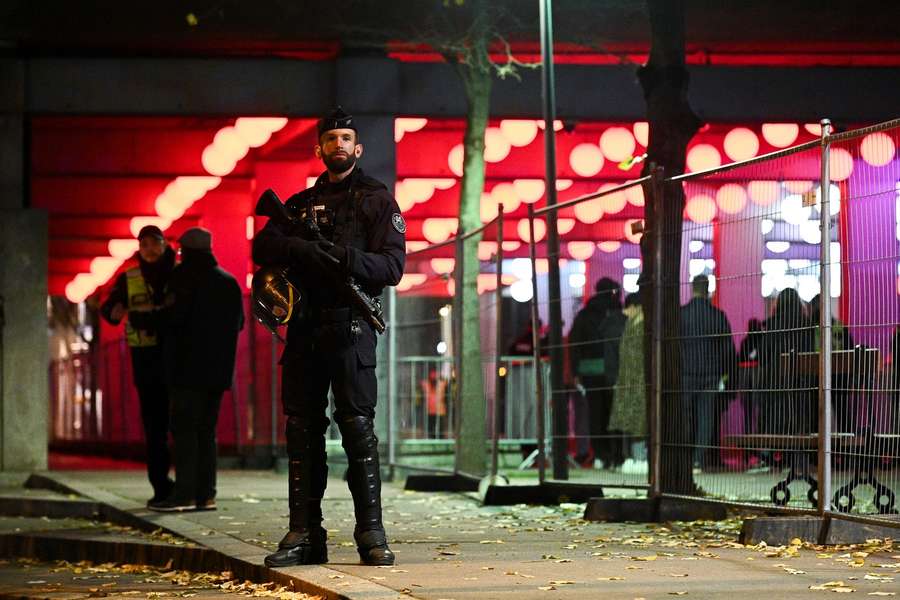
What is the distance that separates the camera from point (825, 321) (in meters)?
8.33

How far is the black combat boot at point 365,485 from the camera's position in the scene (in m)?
7.65

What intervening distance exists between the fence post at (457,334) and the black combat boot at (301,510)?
20.0 feet

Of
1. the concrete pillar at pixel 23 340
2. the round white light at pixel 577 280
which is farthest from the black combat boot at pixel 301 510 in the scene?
the concrete pillar at pixel 23 340

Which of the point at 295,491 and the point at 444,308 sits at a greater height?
the point at 444,308

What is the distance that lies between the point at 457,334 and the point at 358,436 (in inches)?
254

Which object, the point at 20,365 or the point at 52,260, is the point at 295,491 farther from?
the point at 52,260

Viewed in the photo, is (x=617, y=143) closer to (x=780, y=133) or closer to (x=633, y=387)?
(x=780, y=133)

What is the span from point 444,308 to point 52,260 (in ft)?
73.5

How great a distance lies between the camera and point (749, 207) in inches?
354

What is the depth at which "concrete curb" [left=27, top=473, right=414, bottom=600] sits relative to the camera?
21.8ft

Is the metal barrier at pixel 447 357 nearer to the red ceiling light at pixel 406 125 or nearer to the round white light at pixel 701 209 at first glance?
the round white light at pixel 701 209

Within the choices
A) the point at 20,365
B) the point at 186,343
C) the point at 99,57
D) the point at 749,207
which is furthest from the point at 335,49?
the point at 749,207

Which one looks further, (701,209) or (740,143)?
(740,143)

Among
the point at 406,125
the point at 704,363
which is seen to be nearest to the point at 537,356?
the point at 704,363
